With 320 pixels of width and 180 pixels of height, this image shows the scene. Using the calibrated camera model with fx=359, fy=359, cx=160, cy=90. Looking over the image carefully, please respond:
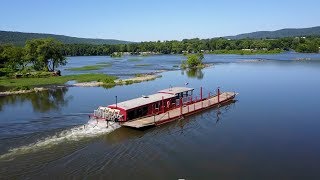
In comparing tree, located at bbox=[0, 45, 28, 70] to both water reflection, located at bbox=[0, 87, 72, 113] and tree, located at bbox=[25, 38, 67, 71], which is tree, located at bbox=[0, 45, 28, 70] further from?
water reflection, located at bbox=[0, 87, 72, 113]

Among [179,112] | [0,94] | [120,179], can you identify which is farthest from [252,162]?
[0,94]

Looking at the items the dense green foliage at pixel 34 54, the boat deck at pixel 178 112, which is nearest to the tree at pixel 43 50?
the dense green foliage at pixel 34 54

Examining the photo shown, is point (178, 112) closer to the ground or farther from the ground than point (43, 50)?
closer to the ground

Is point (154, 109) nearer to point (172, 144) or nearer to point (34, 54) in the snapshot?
point (172, 144)

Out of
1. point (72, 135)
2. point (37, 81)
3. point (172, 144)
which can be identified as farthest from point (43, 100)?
point (172, 144)

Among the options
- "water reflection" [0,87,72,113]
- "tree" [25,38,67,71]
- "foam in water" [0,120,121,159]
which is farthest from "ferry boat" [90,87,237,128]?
"tree" [25,38,67,71]

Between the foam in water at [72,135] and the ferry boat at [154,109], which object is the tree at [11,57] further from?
the foam in water at [72,135]
